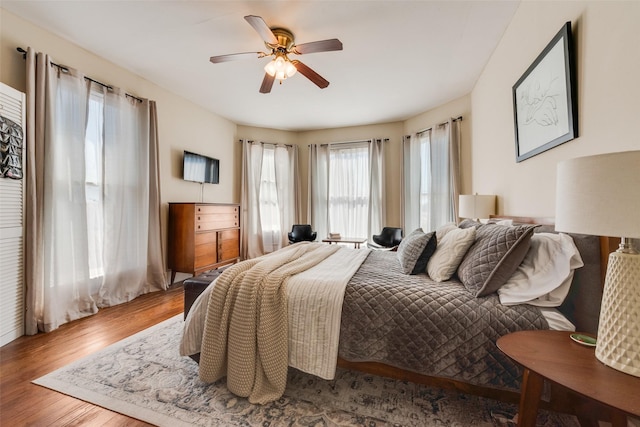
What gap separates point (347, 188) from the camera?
17.2 feet

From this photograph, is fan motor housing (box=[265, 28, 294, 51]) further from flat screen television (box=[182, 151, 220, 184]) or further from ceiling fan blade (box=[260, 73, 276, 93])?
flat screen television (box=[182, 151, 220, 184])

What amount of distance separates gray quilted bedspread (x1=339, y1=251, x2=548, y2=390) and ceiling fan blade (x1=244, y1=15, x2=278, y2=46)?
6.50ft

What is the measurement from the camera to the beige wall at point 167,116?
2.27m

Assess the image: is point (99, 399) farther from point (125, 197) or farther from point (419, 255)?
point (125, 197)

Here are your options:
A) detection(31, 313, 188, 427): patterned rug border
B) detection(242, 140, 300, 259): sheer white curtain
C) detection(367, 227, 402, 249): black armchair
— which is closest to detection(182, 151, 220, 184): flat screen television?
detection(242, 140, 300, 259): sheer white curtain

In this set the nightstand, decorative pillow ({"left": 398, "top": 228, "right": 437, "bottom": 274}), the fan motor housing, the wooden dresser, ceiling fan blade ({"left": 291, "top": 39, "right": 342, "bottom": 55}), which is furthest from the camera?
the wooden dresser

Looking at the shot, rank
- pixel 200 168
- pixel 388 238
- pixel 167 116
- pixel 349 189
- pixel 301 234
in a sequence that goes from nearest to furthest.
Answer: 1. pixel 167 116
2. pixel 200 168
3. pixel 388 238
4. pixel 301 234
5. pixel 349 189

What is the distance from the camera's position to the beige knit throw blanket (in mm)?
1434

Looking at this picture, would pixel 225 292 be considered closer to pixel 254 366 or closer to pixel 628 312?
pixel 254 366

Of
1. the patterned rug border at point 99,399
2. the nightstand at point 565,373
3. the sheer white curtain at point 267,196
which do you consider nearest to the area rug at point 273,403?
the patterned rug border at point 99,399

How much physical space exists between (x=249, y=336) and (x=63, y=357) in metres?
1.58

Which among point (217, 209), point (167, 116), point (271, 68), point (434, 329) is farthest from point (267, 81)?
point (434, 329)

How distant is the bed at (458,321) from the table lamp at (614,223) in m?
0.41

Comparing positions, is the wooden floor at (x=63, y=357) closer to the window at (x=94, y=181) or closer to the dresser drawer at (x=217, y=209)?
the window at (x=94, y=181)
